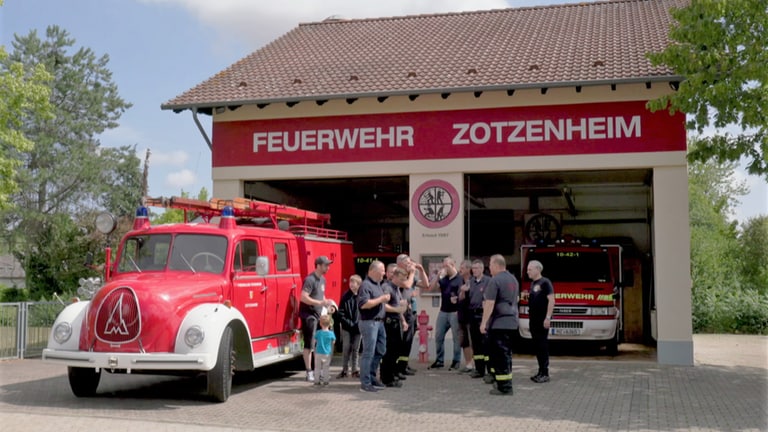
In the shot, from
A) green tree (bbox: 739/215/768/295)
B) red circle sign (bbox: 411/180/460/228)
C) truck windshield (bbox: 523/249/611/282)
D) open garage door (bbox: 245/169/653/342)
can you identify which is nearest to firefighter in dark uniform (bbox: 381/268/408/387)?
red circle sign (bbox: 411/180/460/228)

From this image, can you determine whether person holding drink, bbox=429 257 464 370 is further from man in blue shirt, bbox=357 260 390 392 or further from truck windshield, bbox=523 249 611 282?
truck windshield, bbox=523 249 611 282

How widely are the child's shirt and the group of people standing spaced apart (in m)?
0.03

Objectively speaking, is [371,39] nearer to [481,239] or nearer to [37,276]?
[481,239]

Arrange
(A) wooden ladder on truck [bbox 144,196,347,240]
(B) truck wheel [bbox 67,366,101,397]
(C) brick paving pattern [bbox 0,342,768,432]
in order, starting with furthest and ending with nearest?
(A) wooden ladder on truck [bbox 144,196,347,240] < (B) truck wheel [bbox 67,366,101,397] < (C) brick paving pattern [bbox 0,342,768,432]

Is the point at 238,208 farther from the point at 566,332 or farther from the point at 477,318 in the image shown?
the point at 566,332

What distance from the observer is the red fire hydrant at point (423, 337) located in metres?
14.5

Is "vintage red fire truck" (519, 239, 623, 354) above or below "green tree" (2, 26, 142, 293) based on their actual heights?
below

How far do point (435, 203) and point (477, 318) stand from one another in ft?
12.6

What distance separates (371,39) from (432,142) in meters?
5.67

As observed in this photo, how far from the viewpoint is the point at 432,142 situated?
15.8 m

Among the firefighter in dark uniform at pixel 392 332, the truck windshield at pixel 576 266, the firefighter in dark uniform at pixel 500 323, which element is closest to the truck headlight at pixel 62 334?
the firefighter in dark uniform at pixel 392 332

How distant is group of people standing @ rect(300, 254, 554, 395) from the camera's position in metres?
10.6

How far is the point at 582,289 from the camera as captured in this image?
16031mm

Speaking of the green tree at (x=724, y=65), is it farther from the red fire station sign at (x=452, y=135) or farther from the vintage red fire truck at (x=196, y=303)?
the vintage red fire truck at (x=196, y=303)
